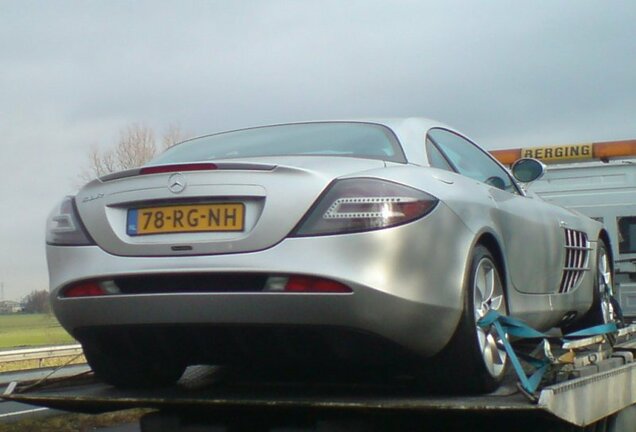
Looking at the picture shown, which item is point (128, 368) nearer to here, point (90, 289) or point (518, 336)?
point (90, 289)

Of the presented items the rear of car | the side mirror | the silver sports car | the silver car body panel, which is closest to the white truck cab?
the side mirror

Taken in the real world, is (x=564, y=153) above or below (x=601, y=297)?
above

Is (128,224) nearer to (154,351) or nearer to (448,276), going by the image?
(154,351)

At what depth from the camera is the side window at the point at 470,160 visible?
4793 mm

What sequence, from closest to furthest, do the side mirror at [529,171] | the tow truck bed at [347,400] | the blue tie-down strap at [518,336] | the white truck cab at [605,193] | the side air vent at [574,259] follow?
the tow truck bed at [347,400] < the blue tie-down strap at [518,336] < the side air vent at [574,259] < the side mirror at [529,171] < the white truck cab at [605,193]

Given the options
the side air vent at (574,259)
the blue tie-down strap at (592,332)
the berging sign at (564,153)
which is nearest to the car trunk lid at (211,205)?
the blue tie-down strap at (592,332)

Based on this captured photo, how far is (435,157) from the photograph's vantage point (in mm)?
4559

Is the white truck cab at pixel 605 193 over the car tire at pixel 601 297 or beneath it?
over

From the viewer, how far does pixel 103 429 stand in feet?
28.9

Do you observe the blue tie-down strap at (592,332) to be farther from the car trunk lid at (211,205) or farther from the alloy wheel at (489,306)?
the car trunk lid at (211,205)

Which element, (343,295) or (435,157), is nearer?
(343,295)

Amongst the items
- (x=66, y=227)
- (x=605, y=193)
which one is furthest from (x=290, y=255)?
(x=605, y=193)

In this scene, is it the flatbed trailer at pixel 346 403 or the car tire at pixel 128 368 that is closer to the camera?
the flatbed trailer at pixel 346 403

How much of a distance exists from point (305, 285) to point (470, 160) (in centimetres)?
173
